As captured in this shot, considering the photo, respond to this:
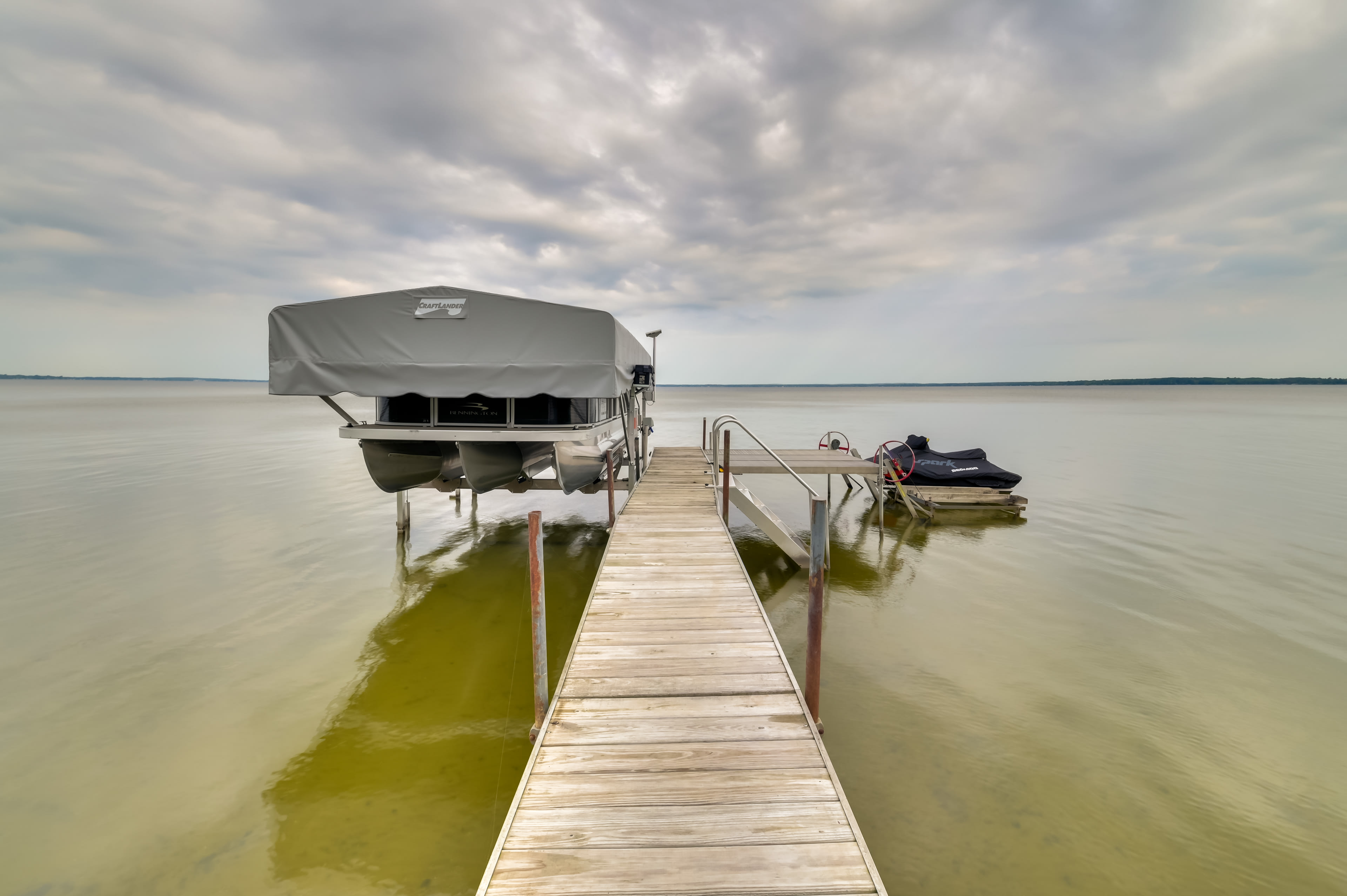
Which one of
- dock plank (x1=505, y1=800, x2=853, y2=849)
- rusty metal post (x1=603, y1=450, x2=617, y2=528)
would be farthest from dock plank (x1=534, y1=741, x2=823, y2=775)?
rusty metal post (x1=603, y1=450, x2=617, y2=528)

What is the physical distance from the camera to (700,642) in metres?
4.05

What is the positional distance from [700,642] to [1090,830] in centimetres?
284

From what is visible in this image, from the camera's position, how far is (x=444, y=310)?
20.4 feet

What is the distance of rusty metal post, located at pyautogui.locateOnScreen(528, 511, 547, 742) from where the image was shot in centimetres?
370

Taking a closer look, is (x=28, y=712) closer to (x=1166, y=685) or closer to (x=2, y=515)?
(x=2, y=515)

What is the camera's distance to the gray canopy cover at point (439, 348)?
6.16 meters

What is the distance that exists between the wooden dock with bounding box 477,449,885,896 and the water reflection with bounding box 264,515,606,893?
857 mm

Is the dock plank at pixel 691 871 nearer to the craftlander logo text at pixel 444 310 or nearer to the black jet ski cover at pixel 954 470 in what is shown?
the craftlander logo text at pixel 444 310

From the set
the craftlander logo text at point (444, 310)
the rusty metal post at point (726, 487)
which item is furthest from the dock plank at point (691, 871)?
the craftlander logo text at point (444, 310)

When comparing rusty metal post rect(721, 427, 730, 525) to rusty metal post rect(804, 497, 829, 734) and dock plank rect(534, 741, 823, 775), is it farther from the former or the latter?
dock plank rect(534, 741, 823, 775)

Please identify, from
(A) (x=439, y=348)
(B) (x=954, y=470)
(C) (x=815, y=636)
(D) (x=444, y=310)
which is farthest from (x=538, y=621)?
(B) (x=954, y=470)

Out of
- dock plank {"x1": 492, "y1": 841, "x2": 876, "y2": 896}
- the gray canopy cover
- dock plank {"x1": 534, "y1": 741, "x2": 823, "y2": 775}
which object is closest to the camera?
dock plank {"x1": 492, "y1": 841, "x2": 876, "y2": 896}

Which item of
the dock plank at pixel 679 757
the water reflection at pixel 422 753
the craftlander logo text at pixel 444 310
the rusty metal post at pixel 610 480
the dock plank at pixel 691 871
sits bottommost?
the water reflection at pixel 422 753

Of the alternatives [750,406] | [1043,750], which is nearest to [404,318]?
[1043,750]
